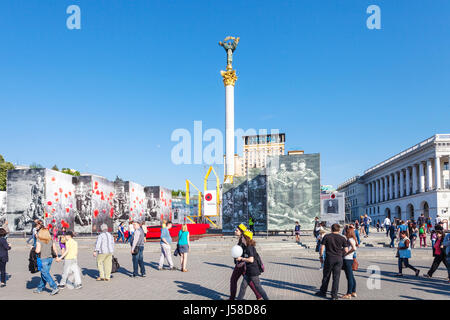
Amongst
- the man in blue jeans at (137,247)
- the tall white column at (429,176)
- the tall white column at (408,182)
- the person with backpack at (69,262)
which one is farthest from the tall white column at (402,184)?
the person with backpack at (69,262)

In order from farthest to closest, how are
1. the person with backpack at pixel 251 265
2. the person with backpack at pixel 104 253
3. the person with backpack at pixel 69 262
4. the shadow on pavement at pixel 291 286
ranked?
the person with backpack at pixel 104 253 < the person with backpack at pixel 69 262 < the shadow on pavement at pixel 291 286 < the person with backpack at pixel 251 265

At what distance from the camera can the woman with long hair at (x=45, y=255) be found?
10.4 m

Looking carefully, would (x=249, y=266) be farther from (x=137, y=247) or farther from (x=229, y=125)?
(x=229, y=125)

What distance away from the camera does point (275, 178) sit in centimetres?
3409

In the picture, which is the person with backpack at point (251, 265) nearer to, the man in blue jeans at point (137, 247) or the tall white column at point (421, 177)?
the man in blue jeans at point (137, 247)

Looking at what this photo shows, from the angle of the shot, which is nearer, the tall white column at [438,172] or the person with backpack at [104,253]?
the person with backpack at [104,253]

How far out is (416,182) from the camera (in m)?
75.9

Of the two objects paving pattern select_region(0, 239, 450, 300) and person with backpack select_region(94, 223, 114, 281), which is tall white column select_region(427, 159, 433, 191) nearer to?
paving pattern select_region(0, 239, 450, 300)

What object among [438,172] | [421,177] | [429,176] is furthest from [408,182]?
[438,172]

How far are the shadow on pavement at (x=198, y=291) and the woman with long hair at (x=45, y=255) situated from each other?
3295 mm
